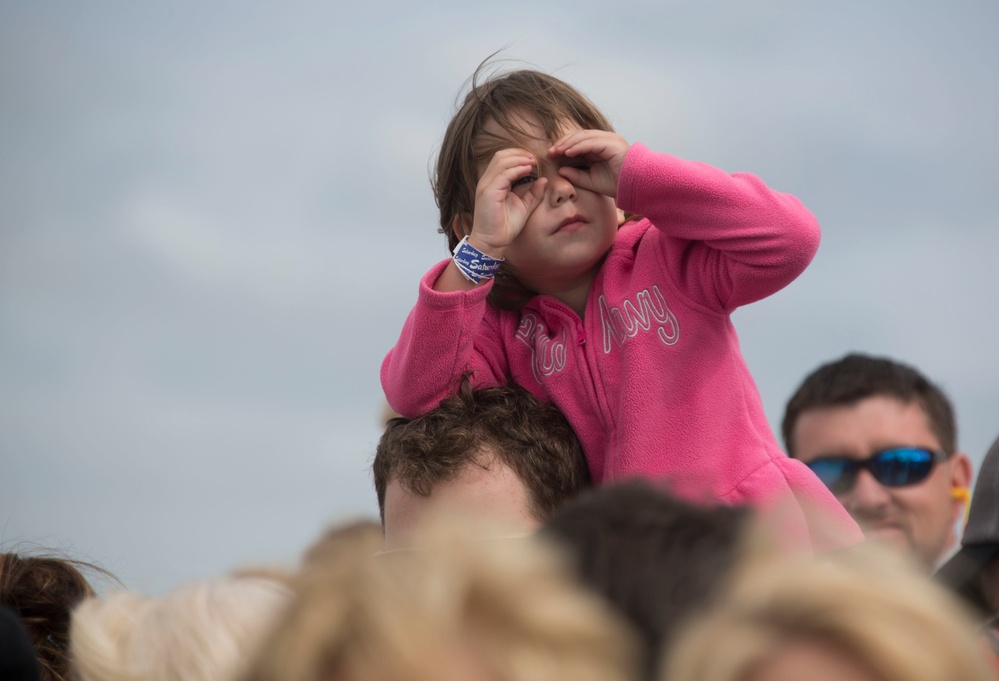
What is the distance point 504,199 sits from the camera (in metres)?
3.03

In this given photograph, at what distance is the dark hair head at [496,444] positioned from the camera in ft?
10.0

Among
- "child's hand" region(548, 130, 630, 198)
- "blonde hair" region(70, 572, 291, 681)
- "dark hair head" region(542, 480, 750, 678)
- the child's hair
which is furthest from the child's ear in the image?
"dark hair head" region(542, 480, 750, 678)

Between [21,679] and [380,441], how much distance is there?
4.60 feet

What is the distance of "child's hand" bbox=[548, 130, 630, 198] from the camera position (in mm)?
3000

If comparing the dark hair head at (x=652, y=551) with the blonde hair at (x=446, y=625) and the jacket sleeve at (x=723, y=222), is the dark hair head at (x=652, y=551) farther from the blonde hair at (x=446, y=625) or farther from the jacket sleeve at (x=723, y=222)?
the jacket sleeve at (x=723, y=222)

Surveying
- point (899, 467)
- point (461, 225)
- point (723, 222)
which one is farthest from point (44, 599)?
point (899, 467)

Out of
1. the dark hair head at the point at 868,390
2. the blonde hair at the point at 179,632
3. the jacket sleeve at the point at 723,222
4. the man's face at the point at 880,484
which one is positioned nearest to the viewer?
the blonde hair at the point at 179,632

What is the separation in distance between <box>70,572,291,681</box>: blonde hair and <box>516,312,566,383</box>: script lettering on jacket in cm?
116

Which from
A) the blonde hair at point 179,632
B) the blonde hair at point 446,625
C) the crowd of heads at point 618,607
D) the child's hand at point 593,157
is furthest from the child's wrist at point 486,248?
the blonde hair at point 446,625

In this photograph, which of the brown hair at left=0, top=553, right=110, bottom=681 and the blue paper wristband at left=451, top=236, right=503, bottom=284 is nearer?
the blue paper wristband at left=451, top=236, right=503, bottom=284

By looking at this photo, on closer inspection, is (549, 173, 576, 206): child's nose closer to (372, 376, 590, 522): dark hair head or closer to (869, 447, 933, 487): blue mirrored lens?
(372, 376, 590, 522): dark hair head

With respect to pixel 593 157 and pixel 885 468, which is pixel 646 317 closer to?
pixel 593 157

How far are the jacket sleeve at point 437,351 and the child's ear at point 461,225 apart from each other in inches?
9.6

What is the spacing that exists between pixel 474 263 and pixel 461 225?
0.40 metres
